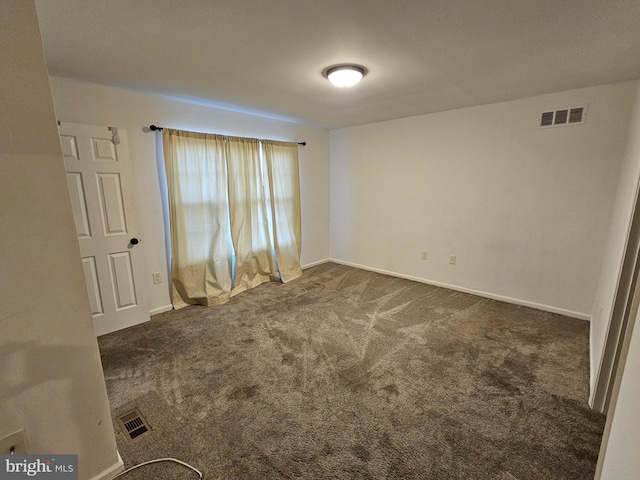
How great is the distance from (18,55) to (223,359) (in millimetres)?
2145

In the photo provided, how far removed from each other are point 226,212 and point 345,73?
2.18m

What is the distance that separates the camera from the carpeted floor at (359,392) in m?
1.47

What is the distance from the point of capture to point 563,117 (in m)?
2.76

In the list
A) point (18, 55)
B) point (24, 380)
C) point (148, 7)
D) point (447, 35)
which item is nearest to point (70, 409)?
point (24, 380)

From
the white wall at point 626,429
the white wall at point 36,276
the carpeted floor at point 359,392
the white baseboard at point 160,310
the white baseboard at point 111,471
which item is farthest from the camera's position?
the white baseboard at point 160,310

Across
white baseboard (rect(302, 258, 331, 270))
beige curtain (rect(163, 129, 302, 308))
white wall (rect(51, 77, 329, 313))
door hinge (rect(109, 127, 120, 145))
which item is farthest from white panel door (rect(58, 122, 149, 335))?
white baseboard (rect(302, 258, 331, 270))

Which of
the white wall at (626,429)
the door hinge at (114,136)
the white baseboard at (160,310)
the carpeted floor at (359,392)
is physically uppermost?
the door hinge at (114,136)

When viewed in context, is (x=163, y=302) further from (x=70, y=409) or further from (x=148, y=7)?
(x=148, y=7)

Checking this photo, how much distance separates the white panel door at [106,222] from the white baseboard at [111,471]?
5.59 feet

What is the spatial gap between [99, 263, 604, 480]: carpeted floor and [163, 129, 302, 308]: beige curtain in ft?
1.52

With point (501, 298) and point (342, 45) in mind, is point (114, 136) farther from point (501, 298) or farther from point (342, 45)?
point (501, 298)

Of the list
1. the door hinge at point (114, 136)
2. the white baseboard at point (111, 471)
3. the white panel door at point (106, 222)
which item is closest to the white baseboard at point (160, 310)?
the white panel door at point (106, 222)

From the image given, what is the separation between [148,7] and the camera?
140 centimetres

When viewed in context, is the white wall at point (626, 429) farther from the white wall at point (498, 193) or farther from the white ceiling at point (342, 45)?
the white wall at point (498, 193)
